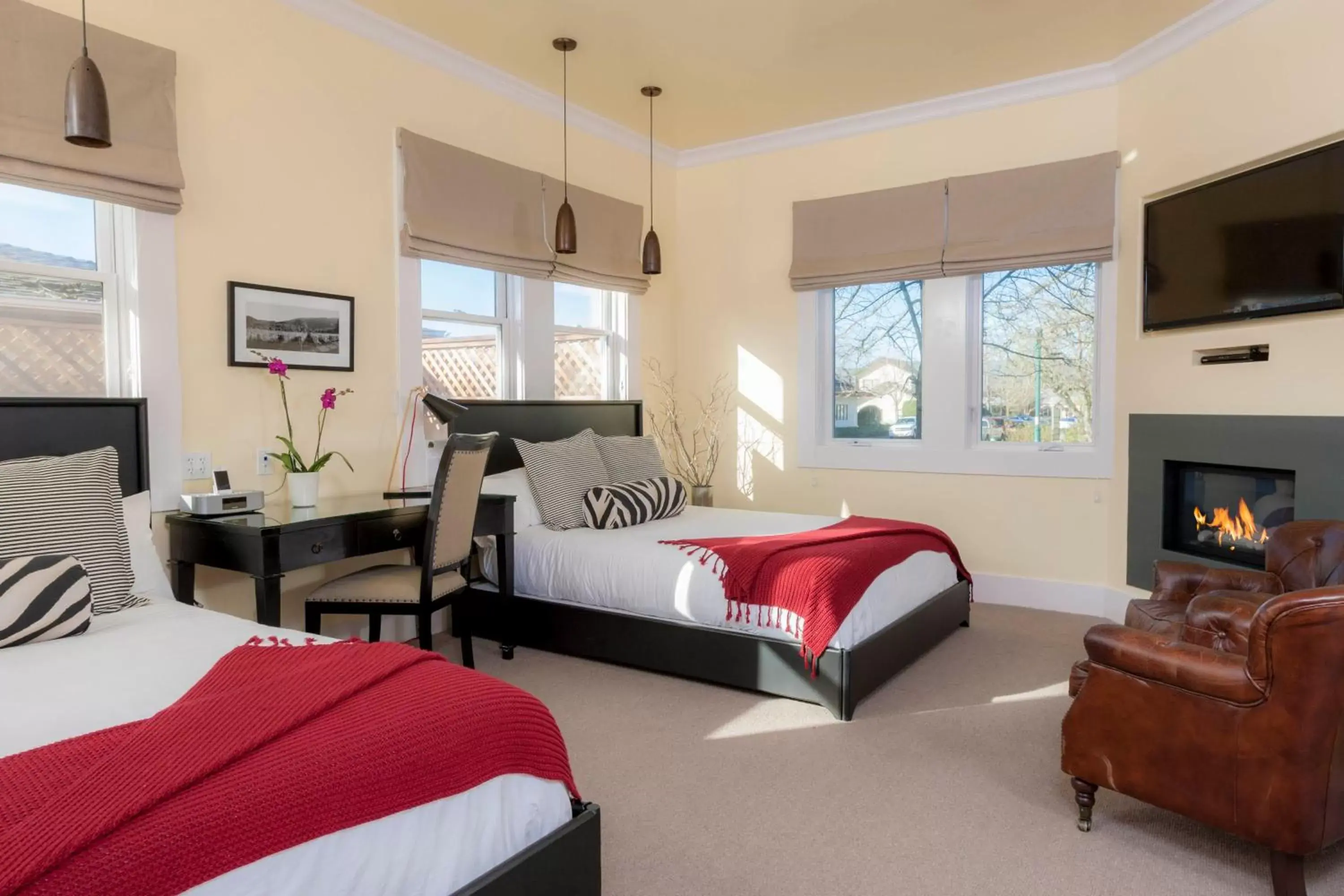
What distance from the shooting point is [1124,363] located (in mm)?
4340

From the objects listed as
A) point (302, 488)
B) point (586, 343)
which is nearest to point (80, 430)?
point (302, 488)

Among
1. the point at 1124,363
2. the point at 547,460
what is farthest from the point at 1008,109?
the point at 547,460

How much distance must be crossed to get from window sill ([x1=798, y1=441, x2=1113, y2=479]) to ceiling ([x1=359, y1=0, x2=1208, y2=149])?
6.61 feet

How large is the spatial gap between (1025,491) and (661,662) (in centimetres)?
246

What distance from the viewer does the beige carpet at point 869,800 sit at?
2080 mm

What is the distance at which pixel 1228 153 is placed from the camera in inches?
145

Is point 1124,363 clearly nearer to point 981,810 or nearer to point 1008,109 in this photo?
point 1008,109

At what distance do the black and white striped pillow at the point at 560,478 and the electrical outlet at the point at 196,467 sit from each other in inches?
54.1

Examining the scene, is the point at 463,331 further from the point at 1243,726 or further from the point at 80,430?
the point at 1243,726

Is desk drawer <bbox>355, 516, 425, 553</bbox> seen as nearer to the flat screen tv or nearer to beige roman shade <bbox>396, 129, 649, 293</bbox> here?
beige roman shade <bbox>396, 129, 649, 293</bbox>

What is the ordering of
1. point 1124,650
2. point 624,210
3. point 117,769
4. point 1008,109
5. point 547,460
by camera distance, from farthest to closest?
point 624,210 → point 1008,109 → point 547,460 → point 1124,650 → point 117,769

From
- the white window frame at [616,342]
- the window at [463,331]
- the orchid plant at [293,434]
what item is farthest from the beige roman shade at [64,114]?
the white window frame at [616,342]

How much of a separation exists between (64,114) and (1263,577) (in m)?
4.25

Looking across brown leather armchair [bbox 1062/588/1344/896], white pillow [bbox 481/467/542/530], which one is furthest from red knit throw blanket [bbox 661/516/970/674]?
brown leather armchair [bbox 1062/588/1344/896]
